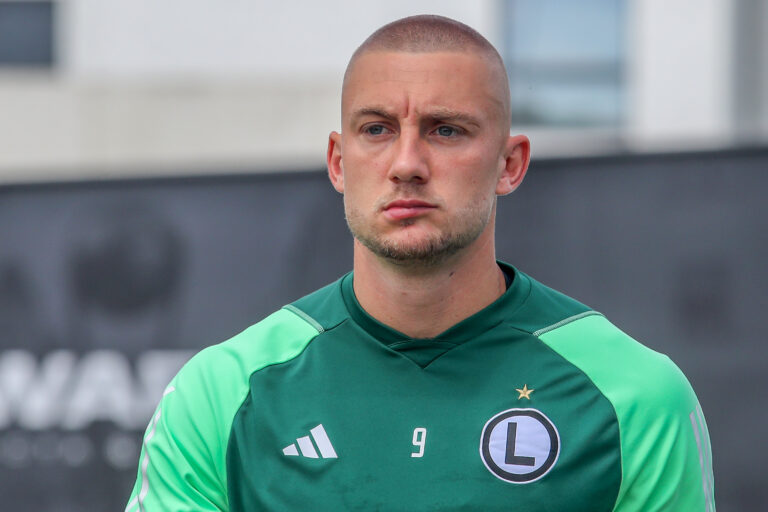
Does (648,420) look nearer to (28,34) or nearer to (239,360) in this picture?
(239,360)

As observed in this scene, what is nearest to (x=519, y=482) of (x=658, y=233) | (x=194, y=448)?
(x=194, y=448)

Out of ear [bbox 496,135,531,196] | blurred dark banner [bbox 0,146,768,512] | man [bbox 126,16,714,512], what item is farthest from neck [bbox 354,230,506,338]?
blurred dark banner [bbox 0,146,768,512]

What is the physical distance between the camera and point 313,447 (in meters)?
2.88

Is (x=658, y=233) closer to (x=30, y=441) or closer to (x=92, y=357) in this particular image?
(x=92, y=357)

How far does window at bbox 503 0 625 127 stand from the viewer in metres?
9.38

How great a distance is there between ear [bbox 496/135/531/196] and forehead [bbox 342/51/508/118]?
0.39 feet

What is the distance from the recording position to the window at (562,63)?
30.8 ft

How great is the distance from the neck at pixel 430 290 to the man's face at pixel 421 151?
0.07 meters

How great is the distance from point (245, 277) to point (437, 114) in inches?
103

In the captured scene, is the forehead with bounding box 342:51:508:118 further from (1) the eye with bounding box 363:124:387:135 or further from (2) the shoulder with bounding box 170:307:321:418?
(2) the shoulder with bounding box 170:307:321:418

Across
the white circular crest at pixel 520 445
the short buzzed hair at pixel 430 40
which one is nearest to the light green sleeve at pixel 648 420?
the white circular crest at pixel 520 445

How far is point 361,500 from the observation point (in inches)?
110

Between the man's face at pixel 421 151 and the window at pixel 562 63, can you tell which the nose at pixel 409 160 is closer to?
the man's face at pixel 421 151

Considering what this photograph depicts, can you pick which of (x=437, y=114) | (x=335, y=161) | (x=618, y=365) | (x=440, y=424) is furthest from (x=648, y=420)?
(x=335, y=161)
